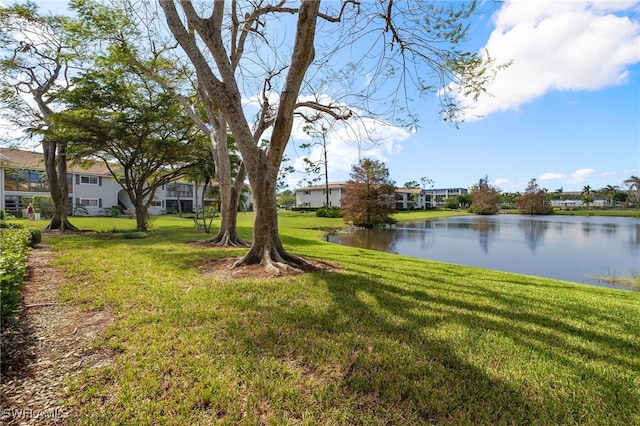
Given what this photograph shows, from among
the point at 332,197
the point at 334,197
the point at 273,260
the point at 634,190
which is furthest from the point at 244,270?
the point at 634,190

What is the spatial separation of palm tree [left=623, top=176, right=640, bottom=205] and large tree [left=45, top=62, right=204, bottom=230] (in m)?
91.5

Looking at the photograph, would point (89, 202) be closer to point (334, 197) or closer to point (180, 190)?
point (180, 190)

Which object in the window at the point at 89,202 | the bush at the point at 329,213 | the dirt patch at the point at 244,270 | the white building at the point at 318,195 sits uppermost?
the white building at the point at 318,195

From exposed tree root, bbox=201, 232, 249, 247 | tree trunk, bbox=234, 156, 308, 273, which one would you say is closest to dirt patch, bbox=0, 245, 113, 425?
tree trunk, bbox=234, 156, 308, 273

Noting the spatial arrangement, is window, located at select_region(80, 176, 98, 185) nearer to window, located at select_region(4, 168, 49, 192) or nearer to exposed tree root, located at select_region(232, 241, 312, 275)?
window, located at select_region(4, 168, 49, 192)

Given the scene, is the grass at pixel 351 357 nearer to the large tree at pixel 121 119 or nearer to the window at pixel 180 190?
the large tree at pixel 121 119

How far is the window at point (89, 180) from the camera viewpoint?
33.4 meters

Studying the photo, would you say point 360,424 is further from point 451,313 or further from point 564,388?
point 451,313

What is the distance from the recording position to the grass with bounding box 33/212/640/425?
227 cm

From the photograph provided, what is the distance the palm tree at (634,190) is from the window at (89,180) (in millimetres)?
101214

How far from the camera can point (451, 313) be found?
4.29m

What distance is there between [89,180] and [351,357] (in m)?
41.3

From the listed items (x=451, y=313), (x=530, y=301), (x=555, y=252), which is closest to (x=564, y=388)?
(x=451, y=313)

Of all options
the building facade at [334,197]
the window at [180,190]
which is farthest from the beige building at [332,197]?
the window at [180,190]
